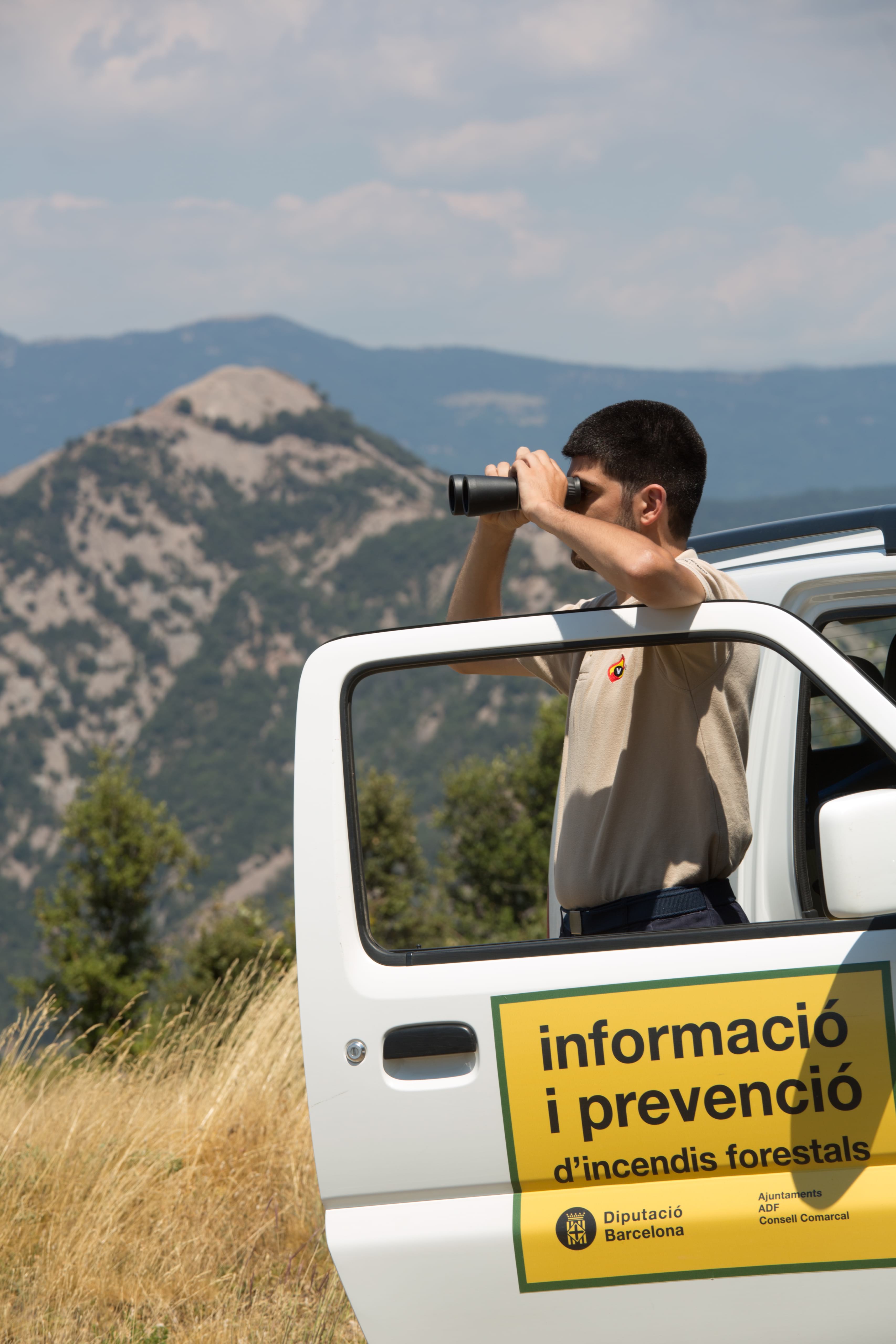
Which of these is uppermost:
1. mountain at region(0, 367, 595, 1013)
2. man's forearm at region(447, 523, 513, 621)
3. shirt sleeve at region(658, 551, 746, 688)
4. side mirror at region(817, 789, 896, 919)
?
man's forearm at region(447, 523, 513, 621)

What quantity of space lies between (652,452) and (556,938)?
927 millimetres

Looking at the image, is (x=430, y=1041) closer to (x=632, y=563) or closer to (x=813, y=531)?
(x=632, y=563)

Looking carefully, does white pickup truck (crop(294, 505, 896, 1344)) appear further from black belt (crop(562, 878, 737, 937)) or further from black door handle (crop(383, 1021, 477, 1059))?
black belt (crop(562, 878, 737, 937))

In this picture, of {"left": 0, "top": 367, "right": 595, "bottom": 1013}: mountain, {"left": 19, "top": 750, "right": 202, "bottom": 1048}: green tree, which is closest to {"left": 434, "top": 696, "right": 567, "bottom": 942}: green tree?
{"left": 19, "top": 750, "right": 202, "bottom": 1048}: green tree

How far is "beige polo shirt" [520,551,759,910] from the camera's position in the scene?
205 centimetres

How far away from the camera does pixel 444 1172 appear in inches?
73.6

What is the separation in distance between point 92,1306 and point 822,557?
2712 mm

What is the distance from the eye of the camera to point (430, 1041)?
6.13ft

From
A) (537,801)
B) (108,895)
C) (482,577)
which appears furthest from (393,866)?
(482,577)

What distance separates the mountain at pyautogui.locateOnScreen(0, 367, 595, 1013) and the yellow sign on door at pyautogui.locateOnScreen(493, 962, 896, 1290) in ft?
272

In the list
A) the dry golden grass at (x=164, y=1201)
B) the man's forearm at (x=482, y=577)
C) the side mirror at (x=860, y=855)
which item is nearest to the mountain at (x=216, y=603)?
the dry golden grass at (x=164, y=1201)

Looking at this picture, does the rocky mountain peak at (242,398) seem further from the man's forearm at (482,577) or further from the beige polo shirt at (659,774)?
the beige polo shirt at (659,774)

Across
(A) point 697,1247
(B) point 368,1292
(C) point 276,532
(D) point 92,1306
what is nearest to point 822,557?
(A) point 697,1247

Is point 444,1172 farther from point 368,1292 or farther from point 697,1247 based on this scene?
point 697,1247
